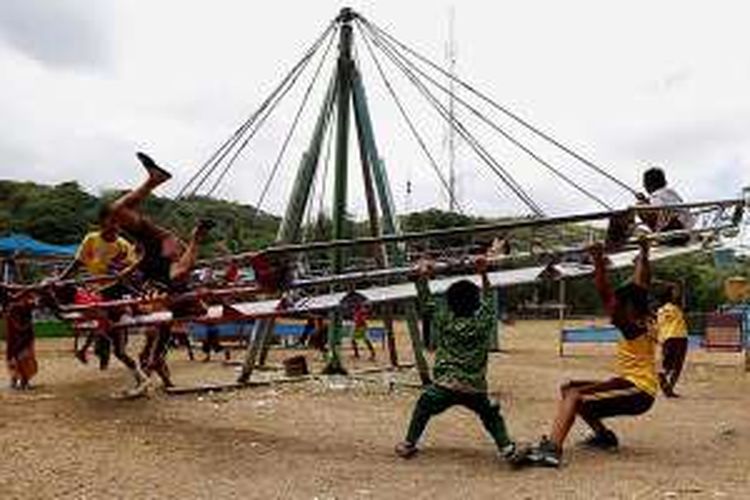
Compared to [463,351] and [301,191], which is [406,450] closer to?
[463,351]

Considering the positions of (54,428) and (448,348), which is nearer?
(448,348)

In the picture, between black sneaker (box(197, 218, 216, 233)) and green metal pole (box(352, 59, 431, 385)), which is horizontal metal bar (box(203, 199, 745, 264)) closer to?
black sneaker (box(197, 218, 216, 233))

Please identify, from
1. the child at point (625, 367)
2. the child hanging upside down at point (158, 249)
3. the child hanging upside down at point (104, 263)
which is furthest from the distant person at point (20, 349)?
the child at point (625, 367)

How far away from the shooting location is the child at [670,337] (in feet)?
50.1

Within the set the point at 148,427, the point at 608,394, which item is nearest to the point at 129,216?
the point at 148,427

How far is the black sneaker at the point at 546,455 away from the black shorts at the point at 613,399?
0.69 m

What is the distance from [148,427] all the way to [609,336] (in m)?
20.3

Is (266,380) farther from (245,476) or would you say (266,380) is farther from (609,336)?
(609,336)

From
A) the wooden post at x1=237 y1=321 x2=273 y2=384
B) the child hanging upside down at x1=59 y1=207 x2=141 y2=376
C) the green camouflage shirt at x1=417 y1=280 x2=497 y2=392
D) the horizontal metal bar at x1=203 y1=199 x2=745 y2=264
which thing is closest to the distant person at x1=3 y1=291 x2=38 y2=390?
the child hanging upside down at x1=59 y1=207 x2=141 y2=376

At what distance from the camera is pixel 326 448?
32.1 feet

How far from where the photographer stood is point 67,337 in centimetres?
3256

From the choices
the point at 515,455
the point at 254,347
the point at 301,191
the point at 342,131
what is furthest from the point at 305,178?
the point at 515,455

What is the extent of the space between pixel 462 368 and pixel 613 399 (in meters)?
1.34

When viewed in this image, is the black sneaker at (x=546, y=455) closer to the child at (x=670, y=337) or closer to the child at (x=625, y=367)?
the child at (x=625, y=367)
